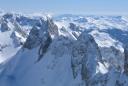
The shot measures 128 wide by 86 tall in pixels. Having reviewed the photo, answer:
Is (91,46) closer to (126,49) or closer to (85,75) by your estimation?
(85,75)

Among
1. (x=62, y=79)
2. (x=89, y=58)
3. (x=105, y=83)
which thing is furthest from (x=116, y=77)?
(x=62, y=79)

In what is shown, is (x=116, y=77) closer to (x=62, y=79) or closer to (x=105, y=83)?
(x=105, y=83)

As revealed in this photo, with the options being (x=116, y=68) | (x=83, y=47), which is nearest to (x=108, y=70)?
(x=116, y=68)

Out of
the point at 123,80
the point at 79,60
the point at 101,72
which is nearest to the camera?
the point at 123,80

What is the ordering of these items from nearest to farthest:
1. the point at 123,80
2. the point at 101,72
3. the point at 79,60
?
the point at 123,80 < the point at 101,72 < the point at 79,60

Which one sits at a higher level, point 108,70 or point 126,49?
point 126,49

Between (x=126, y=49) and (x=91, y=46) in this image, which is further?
(x=91, y=46)
